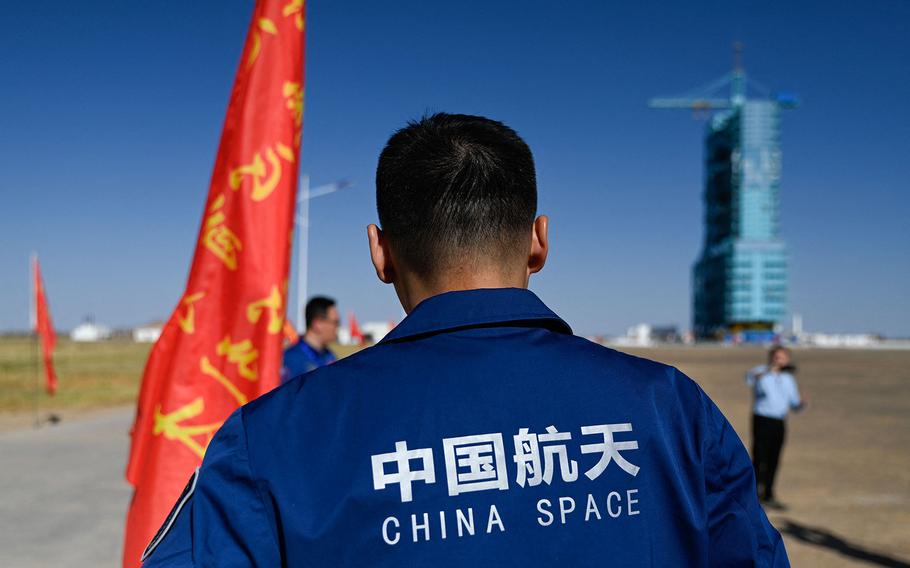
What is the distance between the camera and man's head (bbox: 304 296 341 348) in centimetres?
718

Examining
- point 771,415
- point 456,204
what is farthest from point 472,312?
point 771,415

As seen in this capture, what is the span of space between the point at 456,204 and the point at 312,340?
19.9 feet

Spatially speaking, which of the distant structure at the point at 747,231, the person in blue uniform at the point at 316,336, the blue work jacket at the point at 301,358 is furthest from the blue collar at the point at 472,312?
the distant structure at the point at 747,231

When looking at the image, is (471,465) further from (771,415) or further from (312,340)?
(771,415)

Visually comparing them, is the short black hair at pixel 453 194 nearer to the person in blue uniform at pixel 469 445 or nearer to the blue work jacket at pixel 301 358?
the person in blue uniform at pixel 469 445

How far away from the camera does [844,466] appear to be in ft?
38.3

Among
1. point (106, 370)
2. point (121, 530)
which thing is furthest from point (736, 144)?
point (121, 530)

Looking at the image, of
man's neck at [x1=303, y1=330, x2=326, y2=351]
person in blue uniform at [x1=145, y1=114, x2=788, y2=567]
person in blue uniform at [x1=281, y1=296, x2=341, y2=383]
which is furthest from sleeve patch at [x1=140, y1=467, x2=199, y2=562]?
man's neck at [x1=303, y1=330, x2=326, y2=351]

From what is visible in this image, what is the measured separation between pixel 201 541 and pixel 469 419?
1.33 ft

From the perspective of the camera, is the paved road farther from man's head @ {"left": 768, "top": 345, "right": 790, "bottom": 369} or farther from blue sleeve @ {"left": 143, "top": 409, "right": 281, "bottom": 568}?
man's head @ {"left": 768, "top": 345, "right": 790, "bottom": 369}

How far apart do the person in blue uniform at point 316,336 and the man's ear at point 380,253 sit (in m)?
5.67

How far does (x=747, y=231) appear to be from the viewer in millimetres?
101688

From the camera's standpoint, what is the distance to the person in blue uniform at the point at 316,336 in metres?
6.99

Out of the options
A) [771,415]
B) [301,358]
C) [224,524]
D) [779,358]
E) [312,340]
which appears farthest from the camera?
[779,358]
